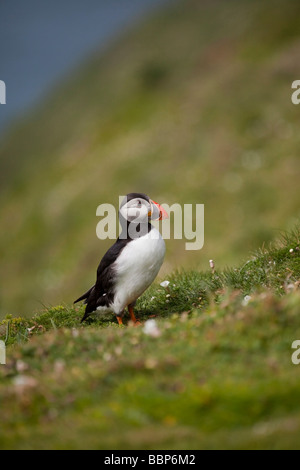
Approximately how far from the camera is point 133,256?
9039 mm

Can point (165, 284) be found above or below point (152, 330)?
above

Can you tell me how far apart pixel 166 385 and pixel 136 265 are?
3729 mm

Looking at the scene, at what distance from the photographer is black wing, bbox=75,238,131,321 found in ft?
30.7

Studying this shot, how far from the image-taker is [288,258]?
10078 millimetres

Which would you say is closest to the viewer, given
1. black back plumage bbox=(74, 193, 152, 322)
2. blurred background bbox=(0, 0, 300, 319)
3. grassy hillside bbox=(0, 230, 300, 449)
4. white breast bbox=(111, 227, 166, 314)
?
grassy hillside bbox=(0, 230, 300, 449)

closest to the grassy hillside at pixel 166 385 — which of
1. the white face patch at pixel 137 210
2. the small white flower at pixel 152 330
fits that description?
the small white flower at pixel 152 330

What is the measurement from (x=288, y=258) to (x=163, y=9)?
198 ft

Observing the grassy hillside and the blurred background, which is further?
the blurred background

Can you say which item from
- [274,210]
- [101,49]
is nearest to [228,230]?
[274,210]

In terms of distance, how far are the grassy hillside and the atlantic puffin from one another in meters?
1.81

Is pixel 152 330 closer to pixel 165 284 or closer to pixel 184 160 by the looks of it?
pixel 165 284

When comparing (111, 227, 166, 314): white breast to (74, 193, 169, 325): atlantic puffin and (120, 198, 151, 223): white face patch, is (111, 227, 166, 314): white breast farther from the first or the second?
(120, 198, 151, 223): white face patch

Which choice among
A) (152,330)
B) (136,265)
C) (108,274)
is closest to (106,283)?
(108,274)

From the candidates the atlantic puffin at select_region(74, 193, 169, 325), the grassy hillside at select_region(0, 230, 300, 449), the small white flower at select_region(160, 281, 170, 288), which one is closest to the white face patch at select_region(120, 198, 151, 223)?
the atlantic puffin at select_region(74, 193, 169, 325)
